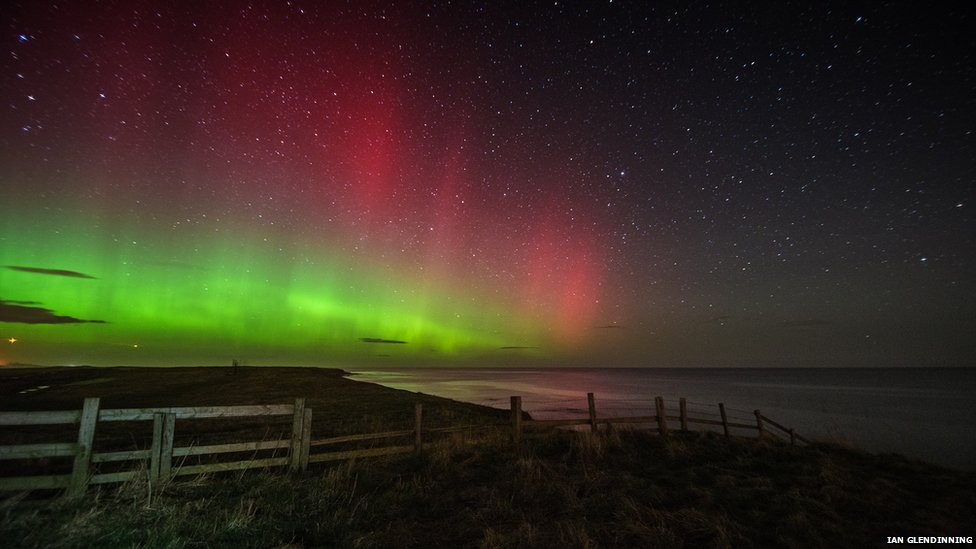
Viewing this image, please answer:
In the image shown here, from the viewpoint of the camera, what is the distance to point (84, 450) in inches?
247

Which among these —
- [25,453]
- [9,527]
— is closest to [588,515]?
[9,527]

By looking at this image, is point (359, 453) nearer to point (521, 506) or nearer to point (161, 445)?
point (161, 445)

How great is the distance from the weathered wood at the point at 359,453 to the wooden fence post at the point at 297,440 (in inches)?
9.4

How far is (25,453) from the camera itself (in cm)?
575

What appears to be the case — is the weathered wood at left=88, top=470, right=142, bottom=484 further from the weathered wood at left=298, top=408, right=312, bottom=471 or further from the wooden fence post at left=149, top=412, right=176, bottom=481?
the weathered wood at left=298, top=408, right=312, bottom=471

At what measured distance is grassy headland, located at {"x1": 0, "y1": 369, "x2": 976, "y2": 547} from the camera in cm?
480

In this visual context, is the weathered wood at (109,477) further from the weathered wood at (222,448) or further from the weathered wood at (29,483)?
the weathered wood at (222,448)

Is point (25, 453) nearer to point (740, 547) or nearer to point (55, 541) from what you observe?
point (55, 541)

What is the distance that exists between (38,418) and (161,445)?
5.30 ft

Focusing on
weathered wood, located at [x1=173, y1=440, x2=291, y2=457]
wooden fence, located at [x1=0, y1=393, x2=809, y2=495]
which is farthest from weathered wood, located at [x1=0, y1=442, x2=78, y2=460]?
weathered wood, located at [x1=173, y1=440, x2=291, y2=457]

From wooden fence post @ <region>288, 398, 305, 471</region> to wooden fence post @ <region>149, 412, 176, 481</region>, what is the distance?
6.38 ft

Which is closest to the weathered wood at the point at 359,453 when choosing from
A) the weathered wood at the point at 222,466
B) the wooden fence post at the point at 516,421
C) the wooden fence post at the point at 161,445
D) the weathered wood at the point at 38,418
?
the weathered wood at the point at 222,466

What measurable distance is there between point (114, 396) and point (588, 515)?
3149cm

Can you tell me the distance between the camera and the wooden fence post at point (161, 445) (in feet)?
22.3
